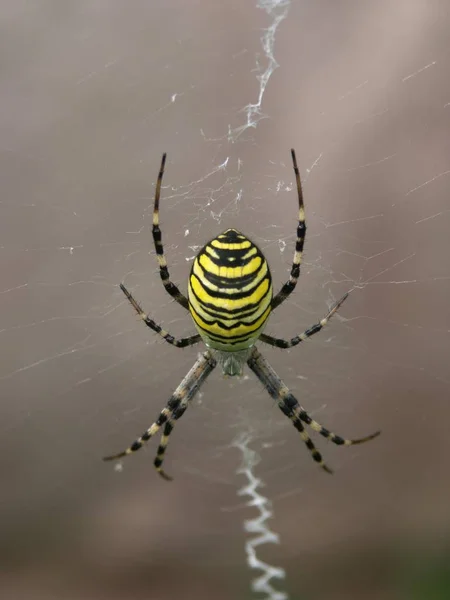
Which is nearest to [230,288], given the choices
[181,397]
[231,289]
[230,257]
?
[231,289]

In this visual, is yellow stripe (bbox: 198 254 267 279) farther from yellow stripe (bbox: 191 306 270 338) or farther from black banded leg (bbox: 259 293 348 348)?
black banded leg (bbox: 259 293 348 348)

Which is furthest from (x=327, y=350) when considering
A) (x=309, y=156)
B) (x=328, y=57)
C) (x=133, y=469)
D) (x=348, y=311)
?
(x=328, y=57)

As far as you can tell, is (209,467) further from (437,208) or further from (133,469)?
(437,208)

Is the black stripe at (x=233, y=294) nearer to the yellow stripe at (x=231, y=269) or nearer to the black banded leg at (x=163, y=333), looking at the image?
the yellow stripe at (x=231, y=269)

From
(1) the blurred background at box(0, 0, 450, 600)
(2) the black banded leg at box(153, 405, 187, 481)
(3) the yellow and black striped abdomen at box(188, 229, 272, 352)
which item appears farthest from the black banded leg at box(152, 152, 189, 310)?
(1) the blurred background at box(0, 0, 450, 600)

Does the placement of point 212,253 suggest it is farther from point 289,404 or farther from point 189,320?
point 189,320

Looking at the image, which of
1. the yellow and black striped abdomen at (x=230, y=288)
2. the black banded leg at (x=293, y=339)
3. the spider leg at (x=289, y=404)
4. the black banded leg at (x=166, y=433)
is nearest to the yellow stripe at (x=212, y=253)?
the yellow and black striped abdomen at (x=230, y=288)
